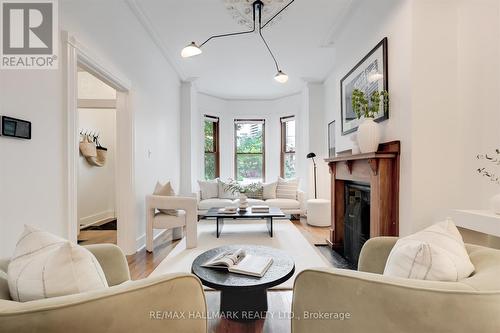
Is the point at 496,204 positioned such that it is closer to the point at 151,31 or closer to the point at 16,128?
the point at 16,128

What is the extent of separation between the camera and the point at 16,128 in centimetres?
155

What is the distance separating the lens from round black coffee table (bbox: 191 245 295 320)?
1.40 m

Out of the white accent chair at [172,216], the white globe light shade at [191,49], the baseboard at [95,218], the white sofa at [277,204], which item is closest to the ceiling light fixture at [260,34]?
the white globe light shade at [191,49]

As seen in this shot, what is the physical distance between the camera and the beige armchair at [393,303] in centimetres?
75

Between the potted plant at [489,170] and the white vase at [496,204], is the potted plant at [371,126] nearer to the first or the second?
the potted plant at [489,170]

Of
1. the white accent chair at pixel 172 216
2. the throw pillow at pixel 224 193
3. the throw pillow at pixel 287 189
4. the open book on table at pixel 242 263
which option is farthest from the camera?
the throw pillow at pixel 224 193

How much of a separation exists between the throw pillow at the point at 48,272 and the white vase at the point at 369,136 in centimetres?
223

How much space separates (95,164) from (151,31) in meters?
3.02

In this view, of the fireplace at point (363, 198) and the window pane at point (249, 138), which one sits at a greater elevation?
the window pane at point (249, 138)

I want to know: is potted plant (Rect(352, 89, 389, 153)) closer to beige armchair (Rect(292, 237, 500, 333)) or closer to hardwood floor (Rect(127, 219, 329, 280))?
beige armchair (Rect(292, 237, 500, 333))

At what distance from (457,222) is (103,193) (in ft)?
18.9

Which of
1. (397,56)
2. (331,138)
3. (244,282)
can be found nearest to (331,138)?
(331,138)

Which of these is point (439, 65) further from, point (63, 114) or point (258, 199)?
point (258, 199)

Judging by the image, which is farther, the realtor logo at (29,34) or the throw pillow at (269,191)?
the throw pillow at (269,191)
